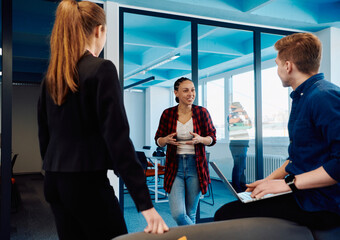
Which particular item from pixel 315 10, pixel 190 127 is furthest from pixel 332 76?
pixel 190 127

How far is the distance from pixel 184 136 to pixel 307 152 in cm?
156

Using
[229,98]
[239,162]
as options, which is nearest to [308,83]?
[239,162]

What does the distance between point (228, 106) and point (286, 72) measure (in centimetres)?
418

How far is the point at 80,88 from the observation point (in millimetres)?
1102

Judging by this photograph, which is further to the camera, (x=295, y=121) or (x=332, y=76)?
(x=332, y=76)

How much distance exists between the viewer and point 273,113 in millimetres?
6570

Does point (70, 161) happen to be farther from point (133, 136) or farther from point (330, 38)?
point (133, 136)

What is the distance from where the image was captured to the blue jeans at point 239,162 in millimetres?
5312

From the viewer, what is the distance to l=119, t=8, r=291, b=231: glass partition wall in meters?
4.55

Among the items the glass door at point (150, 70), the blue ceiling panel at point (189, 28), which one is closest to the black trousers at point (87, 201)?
the blue ceiling panel at point (189, 28)

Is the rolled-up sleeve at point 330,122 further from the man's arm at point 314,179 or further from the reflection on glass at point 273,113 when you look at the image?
the reflection on glass at point 273,113

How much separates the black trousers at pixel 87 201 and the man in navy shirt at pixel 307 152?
509 mm

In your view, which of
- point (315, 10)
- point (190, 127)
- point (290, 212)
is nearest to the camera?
point (290, 212)

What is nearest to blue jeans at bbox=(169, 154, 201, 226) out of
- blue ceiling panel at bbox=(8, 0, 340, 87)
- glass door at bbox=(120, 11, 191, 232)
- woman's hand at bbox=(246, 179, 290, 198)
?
glass door at bbox=(120, 11, 191, 232)
